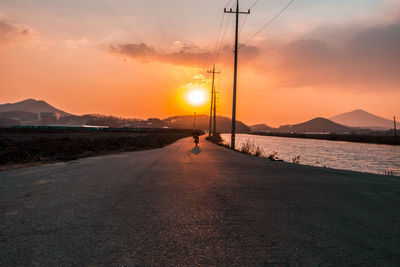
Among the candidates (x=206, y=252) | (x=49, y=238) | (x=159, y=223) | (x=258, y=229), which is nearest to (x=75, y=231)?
(x=49, y=238)

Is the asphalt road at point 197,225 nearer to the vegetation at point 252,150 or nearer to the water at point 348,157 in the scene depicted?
the vegetation at point 252,150

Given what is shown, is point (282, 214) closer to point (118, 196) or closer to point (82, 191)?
point (118, 196)

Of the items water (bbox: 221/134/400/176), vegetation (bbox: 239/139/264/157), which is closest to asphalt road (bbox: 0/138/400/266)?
vegetation (bbox: 239/139/264/157)

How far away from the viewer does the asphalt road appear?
9.57 feet

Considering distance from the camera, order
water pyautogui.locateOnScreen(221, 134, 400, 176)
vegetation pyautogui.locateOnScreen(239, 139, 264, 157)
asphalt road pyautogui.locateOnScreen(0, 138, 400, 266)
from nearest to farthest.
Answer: asphalt road pyautogui.locateOnScreen(0, 138, 400, 266), vegetation pyautogui.locateOnScreen(239, 139, 264, 157), water pyautogui.locateOnScreen(221, 134, 400, 176)

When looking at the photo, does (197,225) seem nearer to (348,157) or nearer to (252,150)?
(252,150)

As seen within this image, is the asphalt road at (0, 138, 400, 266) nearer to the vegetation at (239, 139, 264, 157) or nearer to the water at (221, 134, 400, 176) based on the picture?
the vegetation at (239, 139, 264, 157)

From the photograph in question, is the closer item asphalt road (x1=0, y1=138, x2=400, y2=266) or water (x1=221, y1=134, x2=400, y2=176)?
asphalt road (x1=0, y1=138, x2=400, y2=266)

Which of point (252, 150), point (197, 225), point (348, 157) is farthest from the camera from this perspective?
point (348, 157)

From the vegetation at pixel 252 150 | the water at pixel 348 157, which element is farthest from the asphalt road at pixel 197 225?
the water at pixel 348 157

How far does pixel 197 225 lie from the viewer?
399 centimetres

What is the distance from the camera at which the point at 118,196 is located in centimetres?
586

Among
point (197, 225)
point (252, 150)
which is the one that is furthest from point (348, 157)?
point (197, 225)

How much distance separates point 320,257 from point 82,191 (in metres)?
5.64
